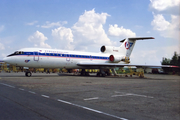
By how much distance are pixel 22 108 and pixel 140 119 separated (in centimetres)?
437

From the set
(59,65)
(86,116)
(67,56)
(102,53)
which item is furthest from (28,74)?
(86,116)

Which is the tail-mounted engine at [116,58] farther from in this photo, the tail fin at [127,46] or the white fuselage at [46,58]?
the white fuselage at [46,58]

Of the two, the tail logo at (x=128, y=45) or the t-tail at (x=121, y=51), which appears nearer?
the t-tail at (x=121, y=51)

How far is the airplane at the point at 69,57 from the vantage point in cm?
2508

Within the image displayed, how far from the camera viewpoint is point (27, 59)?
25.1 m

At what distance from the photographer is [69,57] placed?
96.3 feet

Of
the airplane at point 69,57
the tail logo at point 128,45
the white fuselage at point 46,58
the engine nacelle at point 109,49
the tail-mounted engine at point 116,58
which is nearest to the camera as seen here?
the white fuselage at point 46,58

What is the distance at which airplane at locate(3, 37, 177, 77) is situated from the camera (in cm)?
2508

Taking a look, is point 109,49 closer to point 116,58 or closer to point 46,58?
point 116,58

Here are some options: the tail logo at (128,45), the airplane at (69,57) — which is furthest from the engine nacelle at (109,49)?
the tail logo at (128,45)

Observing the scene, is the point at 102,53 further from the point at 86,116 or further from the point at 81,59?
the point at 86,116

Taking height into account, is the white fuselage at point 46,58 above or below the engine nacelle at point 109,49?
below

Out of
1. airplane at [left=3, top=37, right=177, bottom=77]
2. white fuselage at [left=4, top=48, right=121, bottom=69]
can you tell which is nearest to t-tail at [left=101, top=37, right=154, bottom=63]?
airplane at [left=3, top=37, right=177, bottom=77]

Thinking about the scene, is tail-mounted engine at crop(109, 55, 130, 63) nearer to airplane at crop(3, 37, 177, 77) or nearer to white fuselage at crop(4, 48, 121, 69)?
airplane at crop(3, 37, 177, 77)
